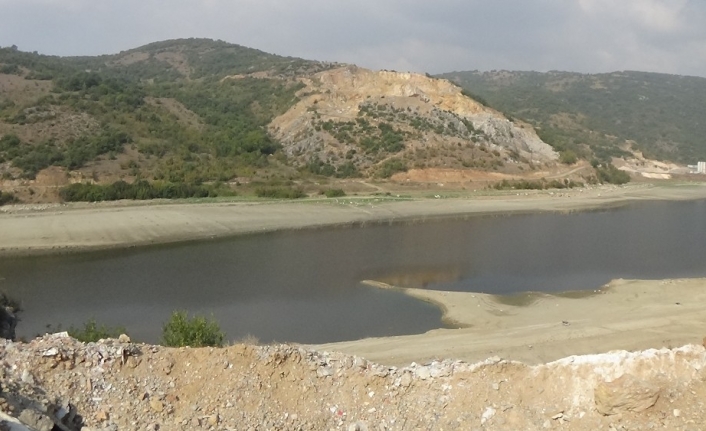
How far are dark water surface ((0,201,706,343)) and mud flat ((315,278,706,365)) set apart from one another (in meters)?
2.05

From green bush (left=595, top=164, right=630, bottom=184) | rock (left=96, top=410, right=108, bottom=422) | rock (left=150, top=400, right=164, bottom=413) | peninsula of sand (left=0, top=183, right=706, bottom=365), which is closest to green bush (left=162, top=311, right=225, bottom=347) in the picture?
peninsula of sand (left=0, top=183, right=706, bottom=365)

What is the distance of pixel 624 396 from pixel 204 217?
143 ft

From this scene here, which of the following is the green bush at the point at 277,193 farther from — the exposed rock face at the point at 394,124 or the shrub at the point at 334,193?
the exposed rock face at the point at 394,124

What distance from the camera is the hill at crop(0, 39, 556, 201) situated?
6006 centimetres

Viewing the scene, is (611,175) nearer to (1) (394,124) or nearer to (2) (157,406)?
(1) (394,124)

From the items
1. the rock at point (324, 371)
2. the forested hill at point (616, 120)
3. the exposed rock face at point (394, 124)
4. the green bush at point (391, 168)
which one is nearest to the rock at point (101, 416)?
the rock at point (324, 371)

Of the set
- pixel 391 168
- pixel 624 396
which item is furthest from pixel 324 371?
pixel 391 168

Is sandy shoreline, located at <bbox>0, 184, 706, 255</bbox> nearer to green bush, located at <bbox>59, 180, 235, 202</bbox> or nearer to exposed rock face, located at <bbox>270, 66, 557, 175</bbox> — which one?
green bush, located at <bbox>59, 180, 235, 202</bbox>

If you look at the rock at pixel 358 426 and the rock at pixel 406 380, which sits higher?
the rock at pixel 406 380

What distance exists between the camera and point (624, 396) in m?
9.44

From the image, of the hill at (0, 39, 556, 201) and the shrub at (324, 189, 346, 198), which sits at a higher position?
the hill at (0, 39, 556, 201)

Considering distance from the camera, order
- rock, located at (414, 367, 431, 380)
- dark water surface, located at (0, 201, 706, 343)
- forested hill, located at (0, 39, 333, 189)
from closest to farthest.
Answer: rock, located at (414, 367, 431, 380) < dark water surface, located at (0, 201, 706, 343) < forested hill, located at (0, 39, 333, 189)

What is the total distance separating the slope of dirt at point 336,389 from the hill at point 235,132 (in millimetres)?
48108

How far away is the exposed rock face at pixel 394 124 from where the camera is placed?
77.9 metres
